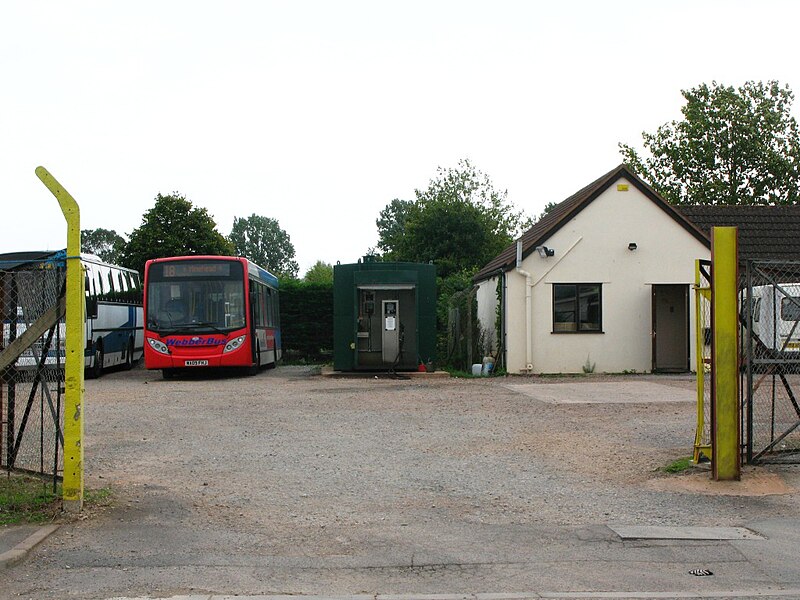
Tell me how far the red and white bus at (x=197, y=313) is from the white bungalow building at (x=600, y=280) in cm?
698

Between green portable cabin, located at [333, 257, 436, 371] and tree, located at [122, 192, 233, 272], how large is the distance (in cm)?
2780

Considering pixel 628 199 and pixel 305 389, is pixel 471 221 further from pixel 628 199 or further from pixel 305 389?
pixel 305 389

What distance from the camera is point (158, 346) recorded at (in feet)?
75.7

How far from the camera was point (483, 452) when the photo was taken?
11172mm

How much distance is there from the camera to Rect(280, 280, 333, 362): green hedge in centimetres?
3312

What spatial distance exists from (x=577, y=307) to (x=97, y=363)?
13.0 metres

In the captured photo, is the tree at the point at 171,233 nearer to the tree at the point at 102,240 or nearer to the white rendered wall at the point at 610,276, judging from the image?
the white rendered wall at the point at 610,276

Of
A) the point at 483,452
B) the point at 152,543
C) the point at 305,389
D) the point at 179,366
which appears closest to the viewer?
the point at 152,543

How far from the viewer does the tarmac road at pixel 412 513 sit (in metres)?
6.07

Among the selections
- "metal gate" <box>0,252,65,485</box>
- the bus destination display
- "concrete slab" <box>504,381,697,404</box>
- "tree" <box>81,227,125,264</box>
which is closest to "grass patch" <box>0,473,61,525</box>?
"metal gate" <box>0,252,65,485</box>

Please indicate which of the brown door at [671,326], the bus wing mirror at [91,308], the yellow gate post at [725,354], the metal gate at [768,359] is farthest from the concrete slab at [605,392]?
the bus wing mirror at [91,308]

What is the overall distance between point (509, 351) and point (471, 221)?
26.3m

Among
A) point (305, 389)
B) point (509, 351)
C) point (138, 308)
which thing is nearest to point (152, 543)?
point (305, 389)

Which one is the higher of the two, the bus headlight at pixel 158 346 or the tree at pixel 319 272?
the tree at pixel 319 272
